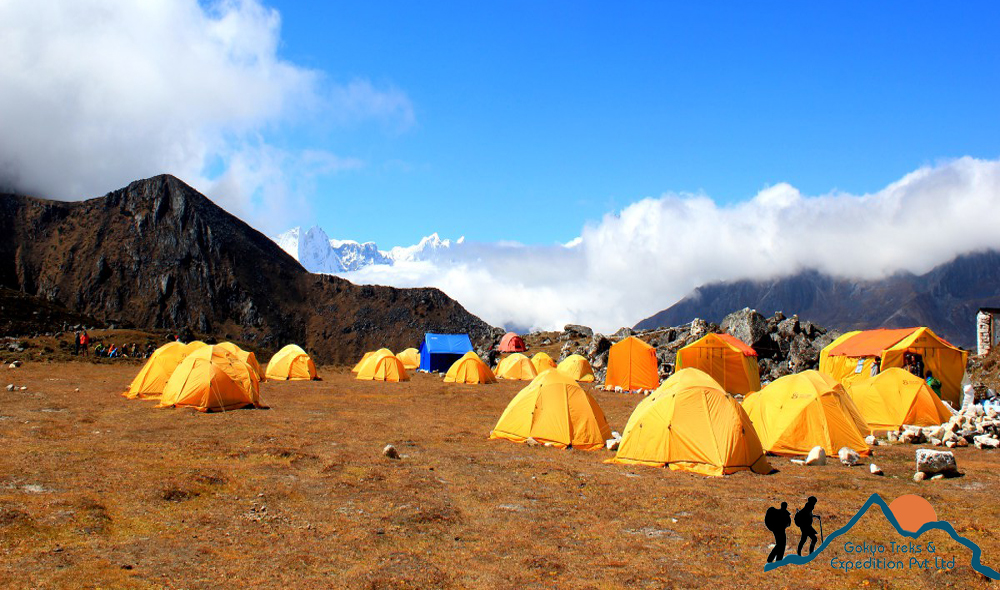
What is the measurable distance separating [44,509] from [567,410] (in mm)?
11801

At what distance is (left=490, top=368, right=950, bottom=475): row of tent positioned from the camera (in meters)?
14.3

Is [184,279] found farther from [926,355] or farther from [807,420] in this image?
[807,420]

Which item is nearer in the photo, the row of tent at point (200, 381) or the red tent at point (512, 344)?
the row of tent at point (200, 381)

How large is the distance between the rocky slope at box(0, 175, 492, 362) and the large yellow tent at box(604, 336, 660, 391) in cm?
5895

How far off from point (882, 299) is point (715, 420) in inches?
6513

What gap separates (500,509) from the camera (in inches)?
422

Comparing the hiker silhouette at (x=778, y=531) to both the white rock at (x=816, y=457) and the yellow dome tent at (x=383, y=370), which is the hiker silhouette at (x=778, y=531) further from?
the yellow dome tent at (x=383, y=370)

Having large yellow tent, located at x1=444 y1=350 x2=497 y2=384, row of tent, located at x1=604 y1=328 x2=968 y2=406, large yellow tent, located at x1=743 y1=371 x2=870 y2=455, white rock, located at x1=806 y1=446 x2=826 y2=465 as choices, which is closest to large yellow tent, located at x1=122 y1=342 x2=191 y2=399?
large yellow tent, located at x1=444 y1=350 x2=497 y2=384

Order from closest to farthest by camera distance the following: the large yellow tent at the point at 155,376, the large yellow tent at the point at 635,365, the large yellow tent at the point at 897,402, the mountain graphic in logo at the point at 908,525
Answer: the mountain graphic in logo at the point at 908,525
the large yellow tent at the point at 897,402
the large yellow tent at the point at 155,376
the large yellow tent at the point at 635,365

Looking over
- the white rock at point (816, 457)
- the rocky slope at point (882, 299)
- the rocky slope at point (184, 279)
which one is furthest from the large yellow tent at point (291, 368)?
the rocky slope at point (882, 299)

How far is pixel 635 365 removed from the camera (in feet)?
120

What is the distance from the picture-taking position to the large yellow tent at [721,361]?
1312 inches

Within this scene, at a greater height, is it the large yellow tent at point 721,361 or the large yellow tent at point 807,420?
the large yellow tent at point 721,361

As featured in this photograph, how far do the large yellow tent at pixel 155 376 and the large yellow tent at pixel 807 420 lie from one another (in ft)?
74.4
